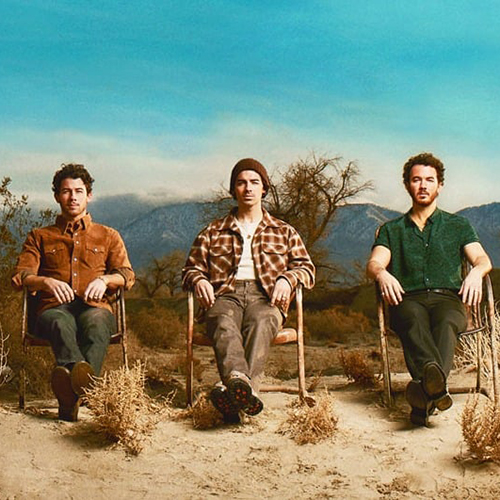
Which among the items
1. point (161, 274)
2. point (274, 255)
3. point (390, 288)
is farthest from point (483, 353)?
point (161, 274)

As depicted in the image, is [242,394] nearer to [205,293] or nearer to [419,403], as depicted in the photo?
[205,293]

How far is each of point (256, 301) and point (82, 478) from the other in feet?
5.90

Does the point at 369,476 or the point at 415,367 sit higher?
the point at 415,367

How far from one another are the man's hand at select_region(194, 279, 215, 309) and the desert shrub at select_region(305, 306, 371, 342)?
9.57 metres

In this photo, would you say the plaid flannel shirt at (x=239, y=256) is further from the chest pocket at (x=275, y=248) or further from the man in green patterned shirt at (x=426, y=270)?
Result: the man in green patterned shirt at (x=426, y=270)

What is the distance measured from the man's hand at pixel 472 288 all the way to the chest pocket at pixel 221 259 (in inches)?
65.7

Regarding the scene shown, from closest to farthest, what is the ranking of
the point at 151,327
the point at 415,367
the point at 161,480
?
1. the point at 161,480
2. the point at 415,367
3. the point at 151,327

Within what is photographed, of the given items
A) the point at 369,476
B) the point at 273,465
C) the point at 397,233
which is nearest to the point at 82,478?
the point at 273,465

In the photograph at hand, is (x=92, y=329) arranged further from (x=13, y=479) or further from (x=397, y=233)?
(x=397, y=233)

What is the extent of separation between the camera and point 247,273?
6.34m

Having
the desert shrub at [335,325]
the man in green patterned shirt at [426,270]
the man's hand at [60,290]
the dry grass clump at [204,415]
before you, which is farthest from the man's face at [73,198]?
the desert shrub at [335,325]

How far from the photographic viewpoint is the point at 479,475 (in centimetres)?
512

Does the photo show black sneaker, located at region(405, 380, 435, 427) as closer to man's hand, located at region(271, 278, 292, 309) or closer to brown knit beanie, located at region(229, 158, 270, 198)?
man's hand, located at region(271, 278, 292, 309)

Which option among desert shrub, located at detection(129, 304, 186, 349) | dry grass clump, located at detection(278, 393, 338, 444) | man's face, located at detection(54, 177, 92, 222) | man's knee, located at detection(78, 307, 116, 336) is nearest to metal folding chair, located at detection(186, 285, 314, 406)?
dry grass clump, located at detection(278, 393, 338, 444)
